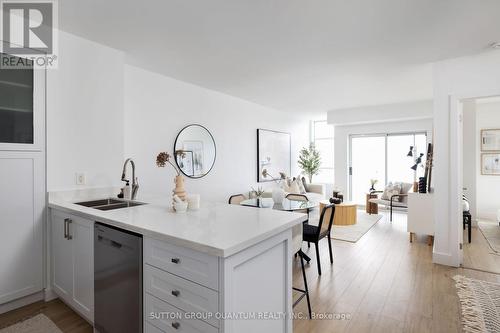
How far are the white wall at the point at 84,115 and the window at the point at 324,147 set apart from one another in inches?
253

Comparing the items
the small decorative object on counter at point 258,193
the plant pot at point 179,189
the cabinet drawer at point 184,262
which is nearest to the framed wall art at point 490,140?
the small decorative object on counter at point 258,193

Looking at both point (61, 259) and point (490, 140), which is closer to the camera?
point (61, 259)

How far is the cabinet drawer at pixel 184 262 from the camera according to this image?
1214mm

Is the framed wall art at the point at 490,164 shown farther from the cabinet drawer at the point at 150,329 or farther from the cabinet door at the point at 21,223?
the cabinet door at the point at 21,223

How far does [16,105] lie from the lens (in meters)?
2.27

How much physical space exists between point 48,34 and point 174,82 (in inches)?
66.7

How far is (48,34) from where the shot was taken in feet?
8.02

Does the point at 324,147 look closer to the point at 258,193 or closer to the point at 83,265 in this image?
the point at 258,193

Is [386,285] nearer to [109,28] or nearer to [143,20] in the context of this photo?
[143,20]

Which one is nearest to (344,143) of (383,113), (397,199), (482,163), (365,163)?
(365,163)

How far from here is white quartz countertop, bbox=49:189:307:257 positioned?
1.26 meters

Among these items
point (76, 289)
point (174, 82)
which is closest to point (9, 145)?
point (76, 289)

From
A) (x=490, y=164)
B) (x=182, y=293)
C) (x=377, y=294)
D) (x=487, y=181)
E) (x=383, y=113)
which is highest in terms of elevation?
(x=383, y=113)

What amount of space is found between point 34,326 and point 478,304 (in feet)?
12.6
